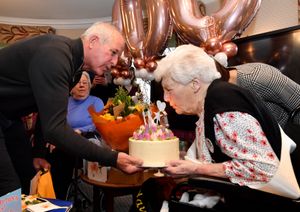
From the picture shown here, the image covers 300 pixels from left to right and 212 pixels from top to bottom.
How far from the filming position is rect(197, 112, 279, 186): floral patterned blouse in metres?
1.09

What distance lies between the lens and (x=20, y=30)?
204 inches

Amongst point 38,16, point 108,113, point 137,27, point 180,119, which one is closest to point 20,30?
point 38,16

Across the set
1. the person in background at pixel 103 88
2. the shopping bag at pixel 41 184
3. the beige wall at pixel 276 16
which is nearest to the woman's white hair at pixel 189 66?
the shopping bag at pixel 41 184

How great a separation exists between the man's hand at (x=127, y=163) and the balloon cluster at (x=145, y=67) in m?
1.36

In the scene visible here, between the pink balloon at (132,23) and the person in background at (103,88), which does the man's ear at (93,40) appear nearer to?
the pink balloon at (132,23)

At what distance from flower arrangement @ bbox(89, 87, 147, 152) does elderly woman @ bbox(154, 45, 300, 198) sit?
41 centimetres

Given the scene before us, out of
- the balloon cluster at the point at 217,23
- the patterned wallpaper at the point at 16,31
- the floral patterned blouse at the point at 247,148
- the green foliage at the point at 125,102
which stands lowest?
the floral patterned blouse at the point at 247,148

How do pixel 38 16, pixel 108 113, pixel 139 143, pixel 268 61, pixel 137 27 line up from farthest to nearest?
pixel 38 16, pixel 137 27, pixel 268 61, pixel 108 113, pixel 139 143

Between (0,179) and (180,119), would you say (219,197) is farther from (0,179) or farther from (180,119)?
(180,119)

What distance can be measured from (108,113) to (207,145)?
29.9 inches

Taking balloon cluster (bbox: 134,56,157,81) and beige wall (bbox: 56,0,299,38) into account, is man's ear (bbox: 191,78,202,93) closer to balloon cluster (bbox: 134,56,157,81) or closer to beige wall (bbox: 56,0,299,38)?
balloon cluster (bbox: 134,56,157,81)

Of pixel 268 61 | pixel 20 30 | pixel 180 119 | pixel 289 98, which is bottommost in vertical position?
pixel 180 119

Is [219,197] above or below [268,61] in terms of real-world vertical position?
below

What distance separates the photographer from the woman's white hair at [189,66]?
1270 millimetres
